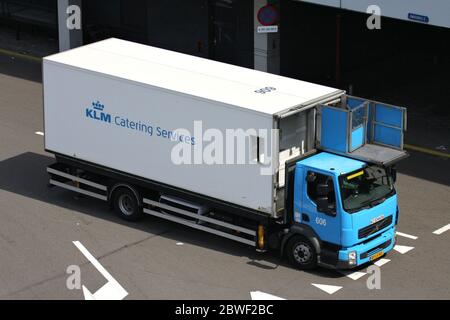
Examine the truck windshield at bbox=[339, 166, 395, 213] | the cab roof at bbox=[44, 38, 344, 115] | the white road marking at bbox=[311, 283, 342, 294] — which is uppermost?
the cab roof at bbox=[44, 38, 344, 115]

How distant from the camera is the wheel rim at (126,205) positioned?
21.6m

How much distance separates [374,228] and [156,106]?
4.85 metres

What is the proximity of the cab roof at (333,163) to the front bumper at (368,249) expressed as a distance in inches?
55.8

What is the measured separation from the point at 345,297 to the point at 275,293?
124 centimetres

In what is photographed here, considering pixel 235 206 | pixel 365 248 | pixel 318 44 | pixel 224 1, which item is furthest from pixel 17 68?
pixel 365 248

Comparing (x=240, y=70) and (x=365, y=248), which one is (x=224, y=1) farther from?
(x=365, y=248)

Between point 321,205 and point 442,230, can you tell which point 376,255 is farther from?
point 442,230

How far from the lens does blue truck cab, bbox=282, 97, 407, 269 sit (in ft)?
61.6

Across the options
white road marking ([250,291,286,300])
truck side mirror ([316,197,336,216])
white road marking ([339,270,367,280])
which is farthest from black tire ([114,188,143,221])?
white road marking ([339,270,367,280])

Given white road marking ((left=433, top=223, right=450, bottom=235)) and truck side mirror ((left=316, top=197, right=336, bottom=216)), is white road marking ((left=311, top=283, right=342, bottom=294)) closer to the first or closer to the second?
truck side mirror ((left=316, top=197, right=336, bottom=216))

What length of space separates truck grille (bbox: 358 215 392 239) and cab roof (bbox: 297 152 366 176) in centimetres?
111

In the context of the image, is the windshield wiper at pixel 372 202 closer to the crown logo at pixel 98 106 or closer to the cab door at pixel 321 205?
the cab door at pixel 321 205

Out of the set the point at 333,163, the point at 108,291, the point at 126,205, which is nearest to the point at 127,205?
the point at 126,205


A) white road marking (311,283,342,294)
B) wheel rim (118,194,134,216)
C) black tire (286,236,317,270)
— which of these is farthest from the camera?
wheel rim (118,194,134,216)
